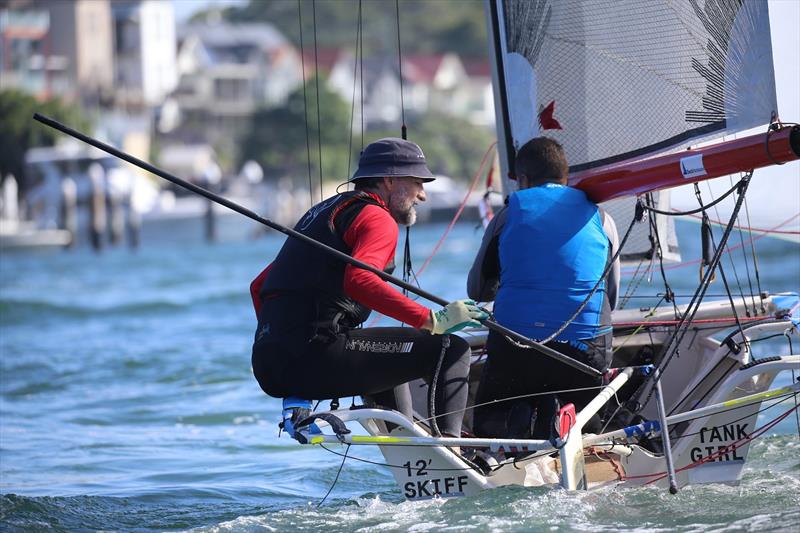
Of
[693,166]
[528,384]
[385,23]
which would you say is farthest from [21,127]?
[385,23]

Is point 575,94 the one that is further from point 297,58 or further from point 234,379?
point 297,58

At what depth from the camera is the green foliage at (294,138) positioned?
57781 mm

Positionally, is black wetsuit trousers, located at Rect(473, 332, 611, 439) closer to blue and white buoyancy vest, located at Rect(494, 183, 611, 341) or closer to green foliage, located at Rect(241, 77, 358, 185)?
blue and white buoyancy vest, located at Rect(494, 183, 611, 341)

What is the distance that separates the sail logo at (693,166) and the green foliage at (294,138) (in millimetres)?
52144

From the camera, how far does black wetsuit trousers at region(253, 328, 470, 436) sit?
178 inches

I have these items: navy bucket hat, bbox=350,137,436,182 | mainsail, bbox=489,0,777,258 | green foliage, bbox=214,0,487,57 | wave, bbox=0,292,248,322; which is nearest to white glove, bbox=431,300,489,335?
navy bucket hat, bbox=350,137,436,182

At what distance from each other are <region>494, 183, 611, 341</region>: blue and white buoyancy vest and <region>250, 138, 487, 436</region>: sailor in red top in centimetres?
29

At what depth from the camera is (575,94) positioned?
19.8 feet

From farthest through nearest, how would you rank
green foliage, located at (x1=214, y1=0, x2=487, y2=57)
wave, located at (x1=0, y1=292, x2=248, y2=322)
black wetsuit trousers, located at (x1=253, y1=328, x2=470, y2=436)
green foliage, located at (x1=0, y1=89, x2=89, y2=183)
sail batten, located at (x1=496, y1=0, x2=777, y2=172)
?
green foliage, located at (x1=214, y1=0, x2=487, y2=57)
green foliage, located at (x1=0, y1=89, x2=89, y2=183)
wave, located at (x1=0, y1=292, x2=248, y2=322)
sail batten, located at (x1=496, y1=0, x2=777, y2=172)
black wetsuit trousers, located at (x1=253, y1=328, x2=470, y2=436)

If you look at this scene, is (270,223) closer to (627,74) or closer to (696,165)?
(696,165)

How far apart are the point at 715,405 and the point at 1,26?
62.2 meters

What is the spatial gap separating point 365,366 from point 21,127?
47088mm

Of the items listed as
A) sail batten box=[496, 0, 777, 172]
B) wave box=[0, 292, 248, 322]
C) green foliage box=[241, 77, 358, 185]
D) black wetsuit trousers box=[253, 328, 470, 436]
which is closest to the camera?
black wetsuit trousers box=[253, 328, 470, 436]

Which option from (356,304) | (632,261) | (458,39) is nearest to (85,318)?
(632,261)
